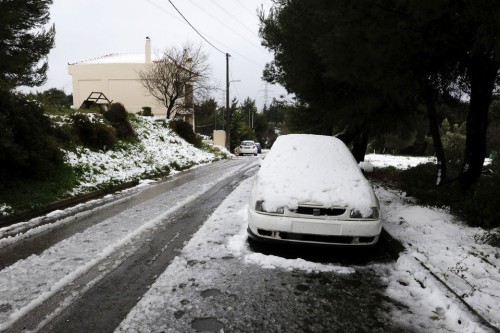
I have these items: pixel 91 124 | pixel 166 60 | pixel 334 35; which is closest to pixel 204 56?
pixel 166 60

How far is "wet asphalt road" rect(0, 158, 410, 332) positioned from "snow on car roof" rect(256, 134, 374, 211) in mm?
753

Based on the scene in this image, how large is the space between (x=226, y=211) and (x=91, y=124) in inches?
354

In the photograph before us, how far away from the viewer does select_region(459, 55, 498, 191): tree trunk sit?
704 cm

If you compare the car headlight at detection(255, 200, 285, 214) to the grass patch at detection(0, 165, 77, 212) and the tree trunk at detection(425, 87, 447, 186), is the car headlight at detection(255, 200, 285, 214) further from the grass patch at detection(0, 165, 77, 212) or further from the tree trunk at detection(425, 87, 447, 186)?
the tree trunk at detection(425, 87, 447, 186)

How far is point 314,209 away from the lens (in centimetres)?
444

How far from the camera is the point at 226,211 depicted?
719cm

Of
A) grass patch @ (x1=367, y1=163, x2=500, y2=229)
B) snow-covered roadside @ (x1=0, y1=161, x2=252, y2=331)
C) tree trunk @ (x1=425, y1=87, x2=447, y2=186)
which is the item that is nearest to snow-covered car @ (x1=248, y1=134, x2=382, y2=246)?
snow-covered roadside @ (x1=0, y1=161, x2=252, y2=331)

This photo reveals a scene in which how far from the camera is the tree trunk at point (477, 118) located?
7.04m

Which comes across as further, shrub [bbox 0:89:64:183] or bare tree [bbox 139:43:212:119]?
bare tree [bbox 139:43:212:119]

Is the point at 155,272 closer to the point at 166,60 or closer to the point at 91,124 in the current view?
the point at 91,124

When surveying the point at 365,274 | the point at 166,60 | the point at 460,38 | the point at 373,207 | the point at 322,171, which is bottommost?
the point at 365,274

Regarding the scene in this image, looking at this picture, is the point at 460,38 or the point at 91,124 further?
the point at 91,124

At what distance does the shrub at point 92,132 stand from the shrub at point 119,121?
101 inches

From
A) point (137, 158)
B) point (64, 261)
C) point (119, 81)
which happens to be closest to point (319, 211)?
point (64, 261)
